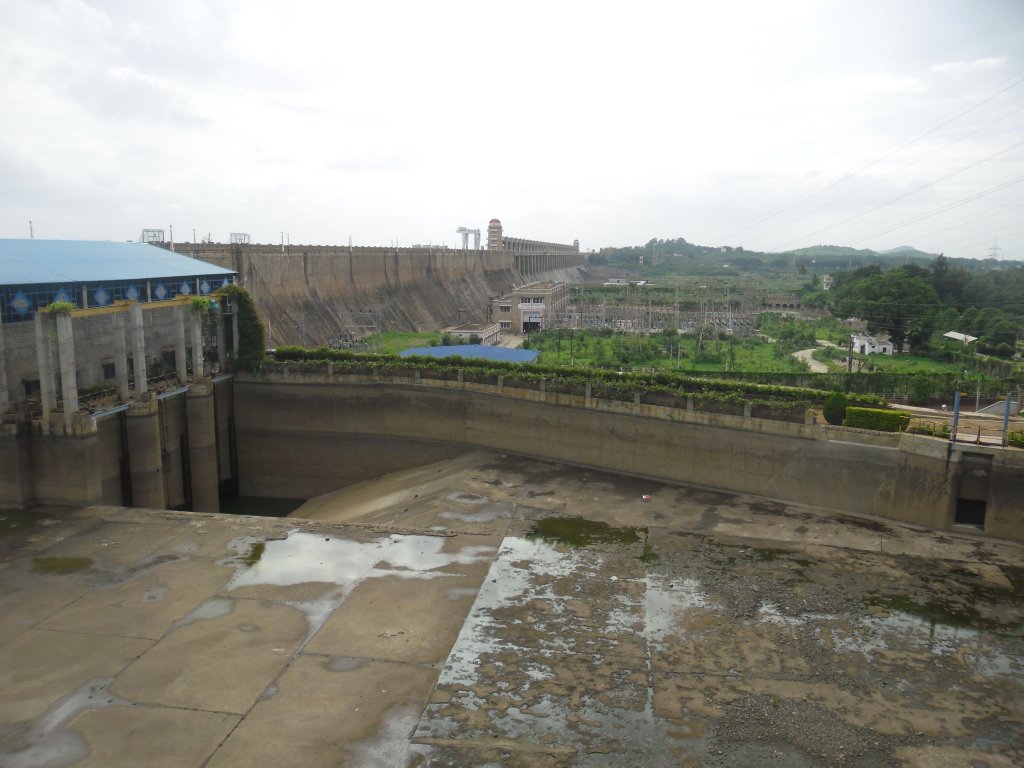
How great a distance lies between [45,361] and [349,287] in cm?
4363

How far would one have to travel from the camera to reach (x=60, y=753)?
14758 millimetres

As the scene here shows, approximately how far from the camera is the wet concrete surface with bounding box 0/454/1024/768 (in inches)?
607

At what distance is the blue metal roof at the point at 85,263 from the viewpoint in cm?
2905

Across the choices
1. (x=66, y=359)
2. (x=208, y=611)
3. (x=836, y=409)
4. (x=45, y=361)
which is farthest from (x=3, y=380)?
(x=836, y=409)

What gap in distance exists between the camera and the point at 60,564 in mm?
23078

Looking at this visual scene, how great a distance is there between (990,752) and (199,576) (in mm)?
20000

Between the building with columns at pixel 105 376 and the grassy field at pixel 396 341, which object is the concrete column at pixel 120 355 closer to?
the building with columns at pixel 105 376

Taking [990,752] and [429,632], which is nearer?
[990,752]

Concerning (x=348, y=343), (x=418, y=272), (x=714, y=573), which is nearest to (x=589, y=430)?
(x=714, y=573)

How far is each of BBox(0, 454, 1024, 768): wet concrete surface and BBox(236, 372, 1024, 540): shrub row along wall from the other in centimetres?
158

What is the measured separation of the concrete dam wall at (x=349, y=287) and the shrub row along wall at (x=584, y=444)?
53.0ft

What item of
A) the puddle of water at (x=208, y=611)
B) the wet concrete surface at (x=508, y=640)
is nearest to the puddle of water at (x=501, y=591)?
the wet concrete surface at (x=508, y=640)

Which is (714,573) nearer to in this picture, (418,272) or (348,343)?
(348,343)

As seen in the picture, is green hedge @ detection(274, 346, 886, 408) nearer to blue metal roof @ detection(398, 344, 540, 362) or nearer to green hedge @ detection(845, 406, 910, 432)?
green hedge @ detection(845, 406, 910, 432)
